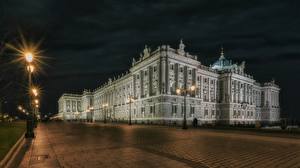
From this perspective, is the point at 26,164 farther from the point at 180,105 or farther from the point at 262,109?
the point at 262,109

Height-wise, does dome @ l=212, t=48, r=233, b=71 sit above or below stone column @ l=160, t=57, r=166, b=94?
above

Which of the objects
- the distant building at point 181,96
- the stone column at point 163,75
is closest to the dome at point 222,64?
the distant building at point 181,96

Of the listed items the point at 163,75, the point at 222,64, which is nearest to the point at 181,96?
the point at 163,75

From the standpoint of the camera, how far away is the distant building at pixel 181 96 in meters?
70.4

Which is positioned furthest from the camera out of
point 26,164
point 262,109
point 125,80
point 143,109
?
point 262,109

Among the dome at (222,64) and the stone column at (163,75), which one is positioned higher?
the dome at (222,64)

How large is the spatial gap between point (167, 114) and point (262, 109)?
79.0 meters

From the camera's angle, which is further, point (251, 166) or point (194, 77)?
point (194, 77)

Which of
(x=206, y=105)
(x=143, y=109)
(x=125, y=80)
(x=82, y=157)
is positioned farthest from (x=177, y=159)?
(x=125, y=80)

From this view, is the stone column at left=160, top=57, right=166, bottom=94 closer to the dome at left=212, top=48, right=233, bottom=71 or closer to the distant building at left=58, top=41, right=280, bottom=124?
the distant building at left=58, top=41, right=280, bottom=124

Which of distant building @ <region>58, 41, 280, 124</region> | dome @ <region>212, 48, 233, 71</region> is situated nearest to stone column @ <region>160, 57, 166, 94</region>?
distant building @ <region>58, 41, 280, 124</region>

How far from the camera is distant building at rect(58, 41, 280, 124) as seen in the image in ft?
231

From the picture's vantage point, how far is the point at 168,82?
2736 inches

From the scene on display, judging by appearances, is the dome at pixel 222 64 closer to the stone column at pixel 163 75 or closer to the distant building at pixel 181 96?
the distant building at pixel 181 96
